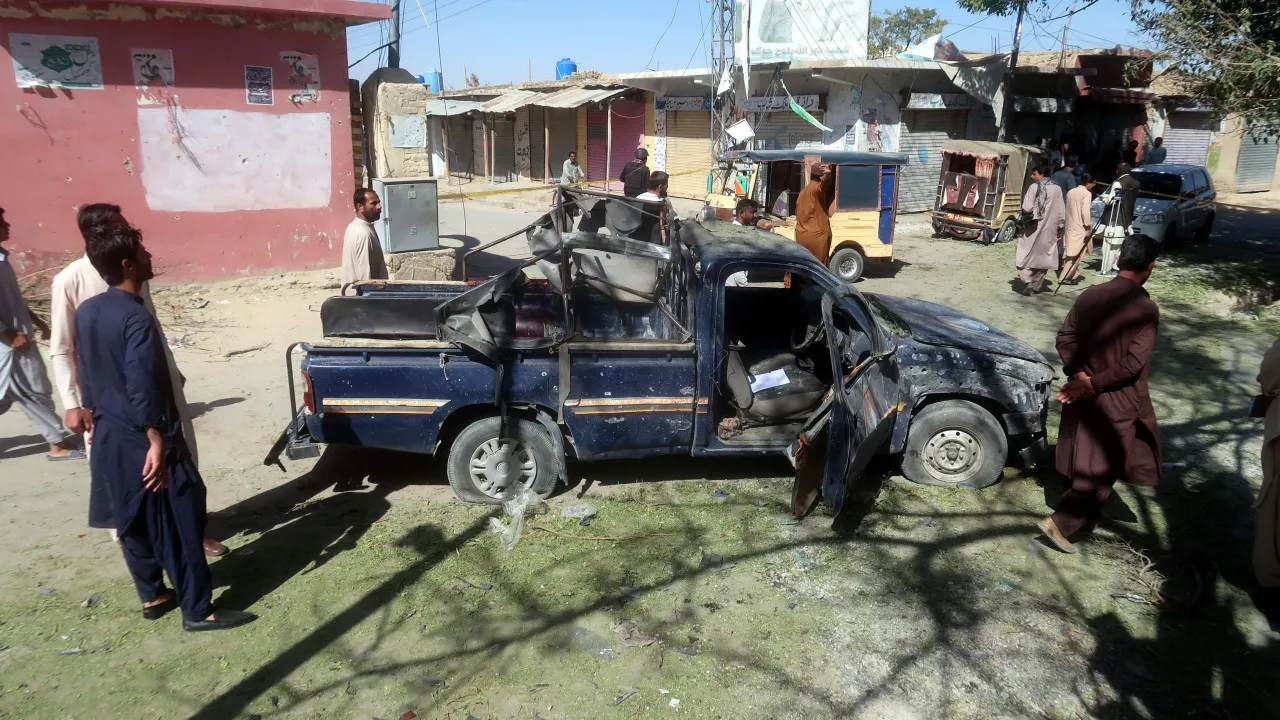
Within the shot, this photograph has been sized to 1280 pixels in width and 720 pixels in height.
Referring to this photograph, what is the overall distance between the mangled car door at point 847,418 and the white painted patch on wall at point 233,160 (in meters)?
7.92

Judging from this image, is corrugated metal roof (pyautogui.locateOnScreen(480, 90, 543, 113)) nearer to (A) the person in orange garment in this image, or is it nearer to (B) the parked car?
(B) the parked car

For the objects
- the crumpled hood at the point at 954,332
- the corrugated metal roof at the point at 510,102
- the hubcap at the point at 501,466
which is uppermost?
the corrugated metal roof at the point at 510,102

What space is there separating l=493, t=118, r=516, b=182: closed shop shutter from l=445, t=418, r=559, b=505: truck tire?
86.3 ft

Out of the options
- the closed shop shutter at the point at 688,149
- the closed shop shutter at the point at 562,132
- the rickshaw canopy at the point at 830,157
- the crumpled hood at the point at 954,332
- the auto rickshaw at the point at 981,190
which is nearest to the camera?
the crumpled hood at the point at 954,332

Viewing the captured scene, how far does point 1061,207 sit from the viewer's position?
36.1ft

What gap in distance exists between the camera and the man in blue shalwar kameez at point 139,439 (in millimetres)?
3439

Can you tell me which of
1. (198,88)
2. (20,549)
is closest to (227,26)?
(198,88)

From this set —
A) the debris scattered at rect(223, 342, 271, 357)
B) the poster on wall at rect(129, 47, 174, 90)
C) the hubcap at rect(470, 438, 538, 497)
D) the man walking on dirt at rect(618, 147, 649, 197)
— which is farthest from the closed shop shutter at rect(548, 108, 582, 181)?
the hubcap at rect(470, 438, 538, 497)

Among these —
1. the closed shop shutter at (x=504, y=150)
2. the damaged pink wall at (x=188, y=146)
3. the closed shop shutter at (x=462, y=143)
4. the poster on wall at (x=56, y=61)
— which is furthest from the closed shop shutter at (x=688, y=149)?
the poster on wall at (x=56, y=61)

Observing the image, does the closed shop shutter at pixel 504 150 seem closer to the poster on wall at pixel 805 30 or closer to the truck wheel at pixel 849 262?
the poster on wall at pixel 805 30

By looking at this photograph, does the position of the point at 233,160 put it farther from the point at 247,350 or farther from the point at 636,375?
the point at 636,375

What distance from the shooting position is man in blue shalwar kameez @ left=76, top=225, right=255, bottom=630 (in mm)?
3439

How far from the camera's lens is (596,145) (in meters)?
28.3

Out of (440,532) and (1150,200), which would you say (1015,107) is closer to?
(1150,200)
